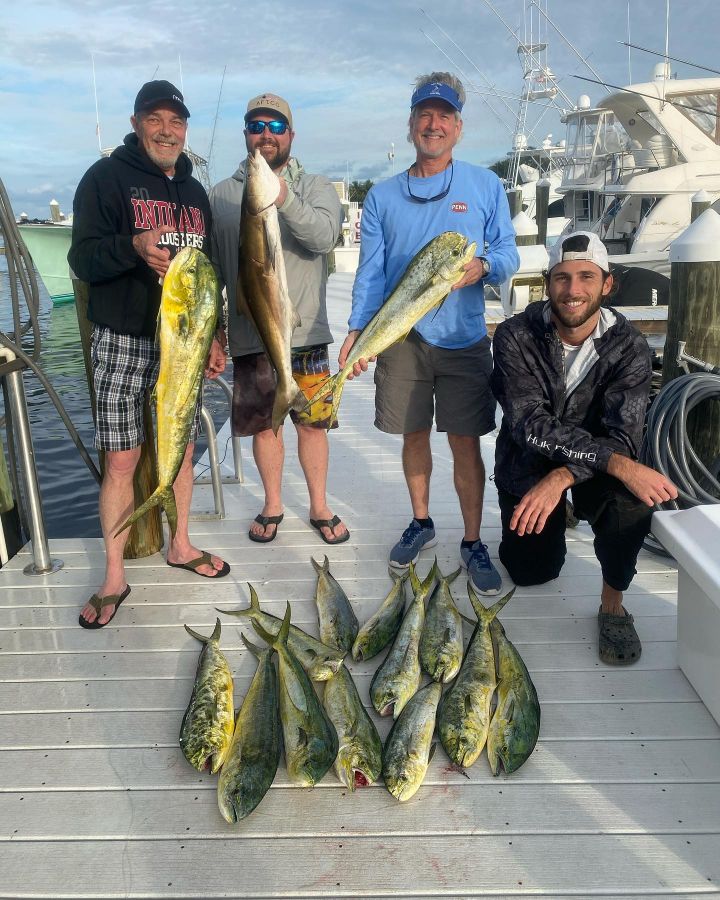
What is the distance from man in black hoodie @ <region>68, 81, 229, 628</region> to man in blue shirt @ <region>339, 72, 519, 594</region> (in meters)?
0.86

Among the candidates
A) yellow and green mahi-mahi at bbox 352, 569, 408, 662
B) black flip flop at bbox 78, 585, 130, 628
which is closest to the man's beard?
yellow and green mahi-mahi at bbox 352, 569, 408, 662

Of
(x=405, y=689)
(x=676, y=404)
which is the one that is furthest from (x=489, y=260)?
(x=405, y=689)

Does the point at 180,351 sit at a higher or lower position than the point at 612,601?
higher

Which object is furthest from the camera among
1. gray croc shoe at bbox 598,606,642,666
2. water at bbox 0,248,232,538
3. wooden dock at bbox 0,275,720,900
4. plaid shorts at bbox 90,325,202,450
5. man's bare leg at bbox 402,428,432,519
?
water at bbox 0,248,232,538

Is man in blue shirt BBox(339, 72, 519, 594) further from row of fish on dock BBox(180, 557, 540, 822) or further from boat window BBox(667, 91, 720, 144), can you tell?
boat window BBox(667, 91, 720, 144)

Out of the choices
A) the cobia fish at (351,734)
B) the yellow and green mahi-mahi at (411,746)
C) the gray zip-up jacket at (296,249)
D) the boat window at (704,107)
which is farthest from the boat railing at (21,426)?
the boat window at (704,107)

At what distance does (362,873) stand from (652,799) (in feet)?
2.98

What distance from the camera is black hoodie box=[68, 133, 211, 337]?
9.26 feet

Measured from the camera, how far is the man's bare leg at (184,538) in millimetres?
3393

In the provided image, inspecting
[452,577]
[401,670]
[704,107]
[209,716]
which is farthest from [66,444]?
[704,107]

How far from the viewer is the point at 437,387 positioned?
3359mm

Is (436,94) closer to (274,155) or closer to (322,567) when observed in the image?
(274,155)

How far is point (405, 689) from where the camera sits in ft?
8.09

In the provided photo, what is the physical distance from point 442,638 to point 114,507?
1597 mm
